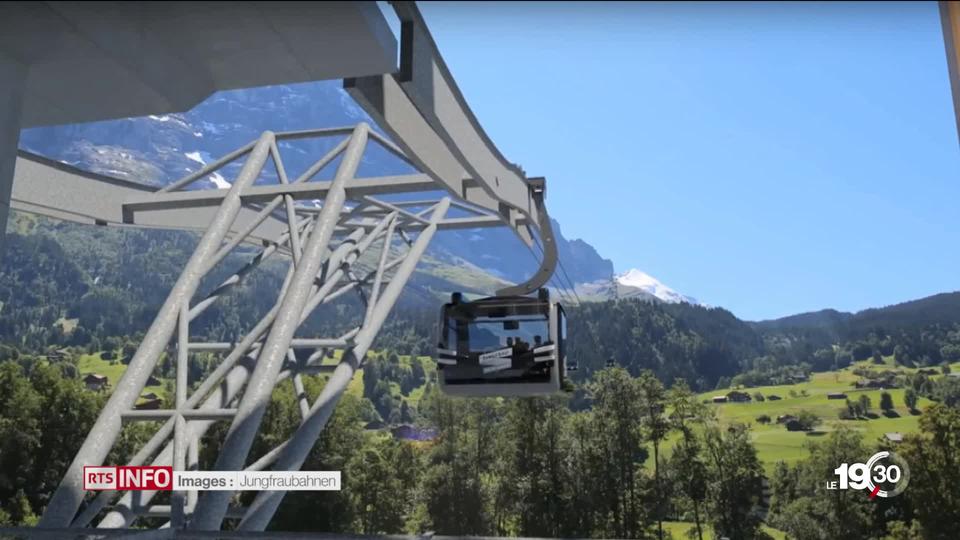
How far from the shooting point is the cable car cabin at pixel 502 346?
20141mm

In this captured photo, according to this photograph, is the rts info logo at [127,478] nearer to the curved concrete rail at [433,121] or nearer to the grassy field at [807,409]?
the curved concrete rail at [433,121]

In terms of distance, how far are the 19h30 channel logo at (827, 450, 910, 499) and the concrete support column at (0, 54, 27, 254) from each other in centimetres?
7115

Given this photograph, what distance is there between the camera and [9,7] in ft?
22.4

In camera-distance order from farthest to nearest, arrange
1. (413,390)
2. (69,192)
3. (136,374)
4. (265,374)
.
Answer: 1. (413,390)
2. (69,192)
3. (136,374)
4. (265,374)

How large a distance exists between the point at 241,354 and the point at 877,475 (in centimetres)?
6825

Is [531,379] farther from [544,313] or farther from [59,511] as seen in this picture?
[59,511]

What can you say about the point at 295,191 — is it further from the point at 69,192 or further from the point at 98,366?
the point at 98,366

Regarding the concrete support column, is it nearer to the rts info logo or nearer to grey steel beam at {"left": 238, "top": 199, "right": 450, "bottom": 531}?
the rts info logo

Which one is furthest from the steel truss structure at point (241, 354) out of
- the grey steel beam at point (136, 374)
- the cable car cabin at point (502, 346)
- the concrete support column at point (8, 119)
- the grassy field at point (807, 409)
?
the grassy field at point (807, 409)

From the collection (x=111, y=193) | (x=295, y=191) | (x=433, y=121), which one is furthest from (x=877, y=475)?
(x=433, y=121)

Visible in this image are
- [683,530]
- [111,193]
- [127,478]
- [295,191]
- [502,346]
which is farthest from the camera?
[683,530]

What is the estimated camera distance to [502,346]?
20.4 m

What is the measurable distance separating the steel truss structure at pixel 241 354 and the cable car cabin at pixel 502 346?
2.21m

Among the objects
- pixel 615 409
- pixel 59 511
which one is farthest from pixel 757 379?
pixel 59 511
